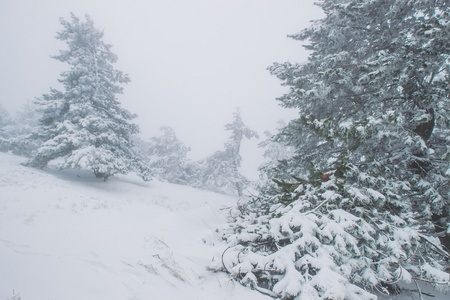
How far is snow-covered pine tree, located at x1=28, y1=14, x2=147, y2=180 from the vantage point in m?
13.0

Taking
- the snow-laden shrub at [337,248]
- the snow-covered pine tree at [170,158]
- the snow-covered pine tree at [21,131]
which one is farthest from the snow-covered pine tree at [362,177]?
the snow-covered pine tree at [21,131]

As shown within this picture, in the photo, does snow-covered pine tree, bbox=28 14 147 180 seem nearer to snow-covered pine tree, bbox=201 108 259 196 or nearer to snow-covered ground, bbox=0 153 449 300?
snow-covered ground, bbox=0 153 449 300

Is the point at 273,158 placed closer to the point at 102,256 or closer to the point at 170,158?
the point at 170,158

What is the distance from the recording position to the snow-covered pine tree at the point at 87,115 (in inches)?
510

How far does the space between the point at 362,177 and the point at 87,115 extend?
51.2 ft

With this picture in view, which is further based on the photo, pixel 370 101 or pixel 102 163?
pixel 102 163

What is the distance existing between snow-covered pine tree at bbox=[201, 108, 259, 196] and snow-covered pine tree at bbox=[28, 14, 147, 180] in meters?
11.2

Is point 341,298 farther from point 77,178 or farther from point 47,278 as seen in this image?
point 77,178

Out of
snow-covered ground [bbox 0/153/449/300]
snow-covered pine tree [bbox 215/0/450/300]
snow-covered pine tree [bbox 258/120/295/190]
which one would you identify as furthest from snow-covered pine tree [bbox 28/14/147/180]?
snow-covered pine tree [bbox 215/0/450/300]

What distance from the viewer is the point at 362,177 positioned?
4379 mm

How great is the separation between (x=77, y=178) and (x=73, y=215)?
370 inches


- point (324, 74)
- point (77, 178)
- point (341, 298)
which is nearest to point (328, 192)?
point (341, 298)

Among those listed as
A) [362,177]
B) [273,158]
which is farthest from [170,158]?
[362,177]

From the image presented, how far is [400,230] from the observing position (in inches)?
149
